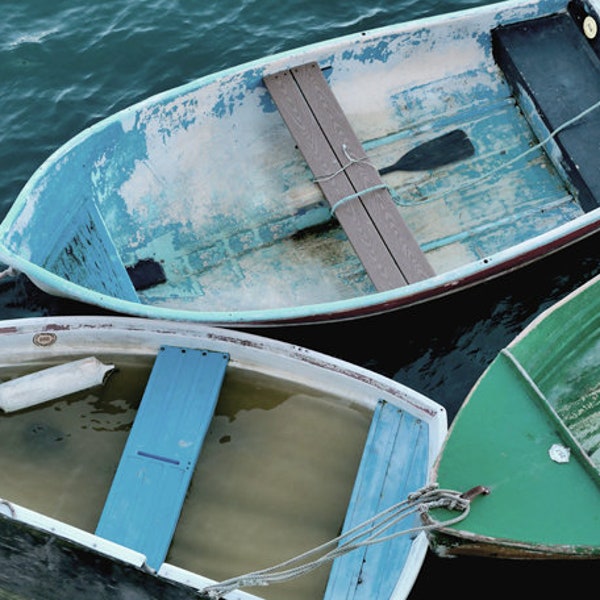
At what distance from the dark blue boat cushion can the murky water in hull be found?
12.8 feet

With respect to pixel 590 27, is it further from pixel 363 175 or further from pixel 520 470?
pixel 520 470

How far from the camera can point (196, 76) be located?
11.0 metres

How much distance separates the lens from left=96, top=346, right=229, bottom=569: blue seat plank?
6480 millimetres

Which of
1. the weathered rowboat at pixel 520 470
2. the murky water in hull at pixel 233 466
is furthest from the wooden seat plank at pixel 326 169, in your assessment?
the weathered rowboat at pixel 520 470

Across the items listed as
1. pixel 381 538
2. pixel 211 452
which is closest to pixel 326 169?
pixel 211 452

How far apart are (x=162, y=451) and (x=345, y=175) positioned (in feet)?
10.9

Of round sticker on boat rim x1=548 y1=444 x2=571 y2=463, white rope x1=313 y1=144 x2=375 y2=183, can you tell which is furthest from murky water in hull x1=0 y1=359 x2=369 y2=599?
white rope x1=313 y1=144 x2=375 y2=183

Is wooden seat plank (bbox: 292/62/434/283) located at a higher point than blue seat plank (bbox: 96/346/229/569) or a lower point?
higher

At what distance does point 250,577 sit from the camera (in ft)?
18.8

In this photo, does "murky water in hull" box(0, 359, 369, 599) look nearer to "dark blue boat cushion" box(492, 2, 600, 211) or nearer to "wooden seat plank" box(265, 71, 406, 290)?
"wooden seat plank" box(265, 71, 406, 290)

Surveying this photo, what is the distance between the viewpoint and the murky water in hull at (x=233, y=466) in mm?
6583

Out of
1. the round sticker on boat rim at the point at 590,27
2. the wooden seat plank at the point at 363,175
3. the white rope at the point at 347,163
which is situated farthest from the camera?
the round sticker on boat rim at the point at 590,27

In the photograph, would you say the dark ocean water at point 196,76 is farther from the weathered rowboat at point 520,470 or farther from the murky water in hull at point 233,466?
the weathered rowboat at point 520,470

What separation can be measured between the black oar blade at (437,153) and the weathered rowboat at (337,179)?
15 mm
